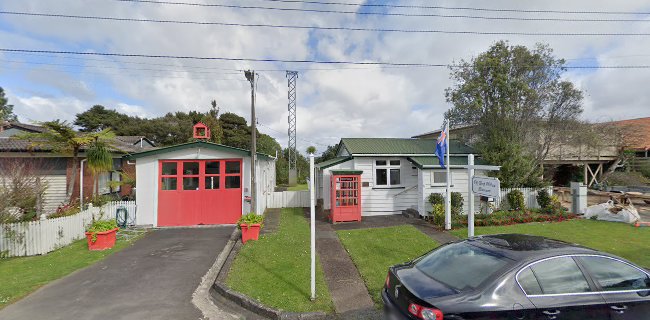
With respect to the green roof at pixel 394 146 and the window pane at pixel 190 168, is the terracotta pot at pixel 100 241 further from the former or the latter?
the green roof at pixel 394 146

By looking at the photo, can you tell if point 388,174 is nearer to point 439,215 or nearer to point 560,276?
point 439,215

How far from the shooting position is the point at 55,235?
9.10 meters

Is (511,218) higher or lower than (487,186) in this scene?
lower

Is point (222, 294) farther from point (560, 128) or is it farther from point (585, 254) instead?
point (560, 128)

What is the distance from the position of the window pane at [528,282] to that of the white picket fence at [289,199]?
14139 millimetres

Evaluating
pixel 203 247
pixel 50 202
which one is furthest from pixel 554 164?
pixel 50 202

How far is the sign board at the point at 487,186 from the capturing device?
6071 mm

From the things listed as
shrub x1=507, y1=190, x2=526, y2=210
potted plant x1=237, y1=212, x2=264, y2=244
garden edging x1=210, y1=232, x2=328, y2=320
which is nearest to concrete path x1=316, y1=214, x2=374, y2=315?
garden edging x1=210, y1=232, x2=328, y2=320

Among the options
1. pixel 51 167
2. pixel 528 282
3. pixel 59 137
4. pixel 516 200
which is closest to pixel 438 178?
pixel 516 200

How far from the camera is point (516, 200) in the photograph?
12836 millimetres

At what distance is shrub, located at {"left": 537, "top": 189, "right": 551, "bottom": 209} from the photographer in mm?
12898

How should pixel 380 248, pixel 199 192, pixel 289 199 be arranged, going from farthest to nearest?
pixel 289 199, pixel 199 192, pixel 380 248

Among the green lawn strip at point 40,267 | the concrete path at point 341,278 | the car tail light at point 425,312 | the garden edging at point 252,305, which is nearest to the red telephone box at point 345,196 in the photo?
the concrete path at point 341,278

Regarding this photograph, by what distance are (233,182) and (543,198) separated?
13.8m
